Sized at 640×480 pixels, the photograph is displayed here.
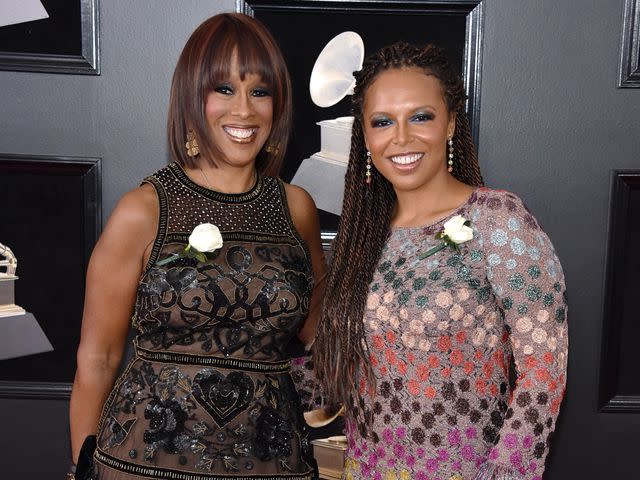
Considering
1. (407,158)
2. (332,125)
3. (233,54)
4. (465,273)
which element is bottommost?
(465,273)

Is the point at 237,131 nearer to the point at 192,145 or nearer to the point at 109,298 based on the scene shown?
the point at 192,145

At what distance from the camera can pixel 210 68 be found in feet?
6.18

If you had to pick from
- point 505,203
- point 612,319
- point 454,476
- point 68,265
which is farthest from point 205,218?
point 612,319

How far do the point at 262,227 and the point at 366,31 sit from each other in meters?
0.98

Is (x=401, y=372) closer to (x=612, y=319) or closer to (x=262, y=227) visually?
(x=262, y=227)

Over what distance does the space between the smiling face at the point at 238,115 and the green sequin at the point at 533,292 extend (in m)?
0.77

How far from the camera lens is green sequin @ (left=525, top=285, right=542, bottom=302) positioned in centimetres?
161

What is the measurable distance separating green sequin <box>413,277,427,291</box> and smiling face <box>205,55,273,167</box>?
54 cm

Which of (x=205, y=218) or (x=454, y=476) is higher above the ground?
(x=205, y=218)

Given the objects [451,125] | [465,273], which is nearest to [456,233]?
[465,273]

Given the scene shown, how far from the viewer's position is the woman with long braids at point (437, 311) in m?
1.62

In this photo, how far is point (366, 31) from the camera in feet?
8.52

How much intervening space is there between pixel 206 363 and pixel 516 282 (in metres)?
0.74

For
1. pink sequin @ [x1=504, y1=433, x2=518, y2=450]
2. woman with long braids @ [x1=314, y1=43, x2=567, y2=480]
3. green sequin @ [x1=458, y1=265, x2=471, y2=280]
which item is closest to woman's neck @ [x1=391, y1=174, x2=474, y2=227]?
woman with long braids @ [x1=314, y1=43, x2=567, y2=480]
